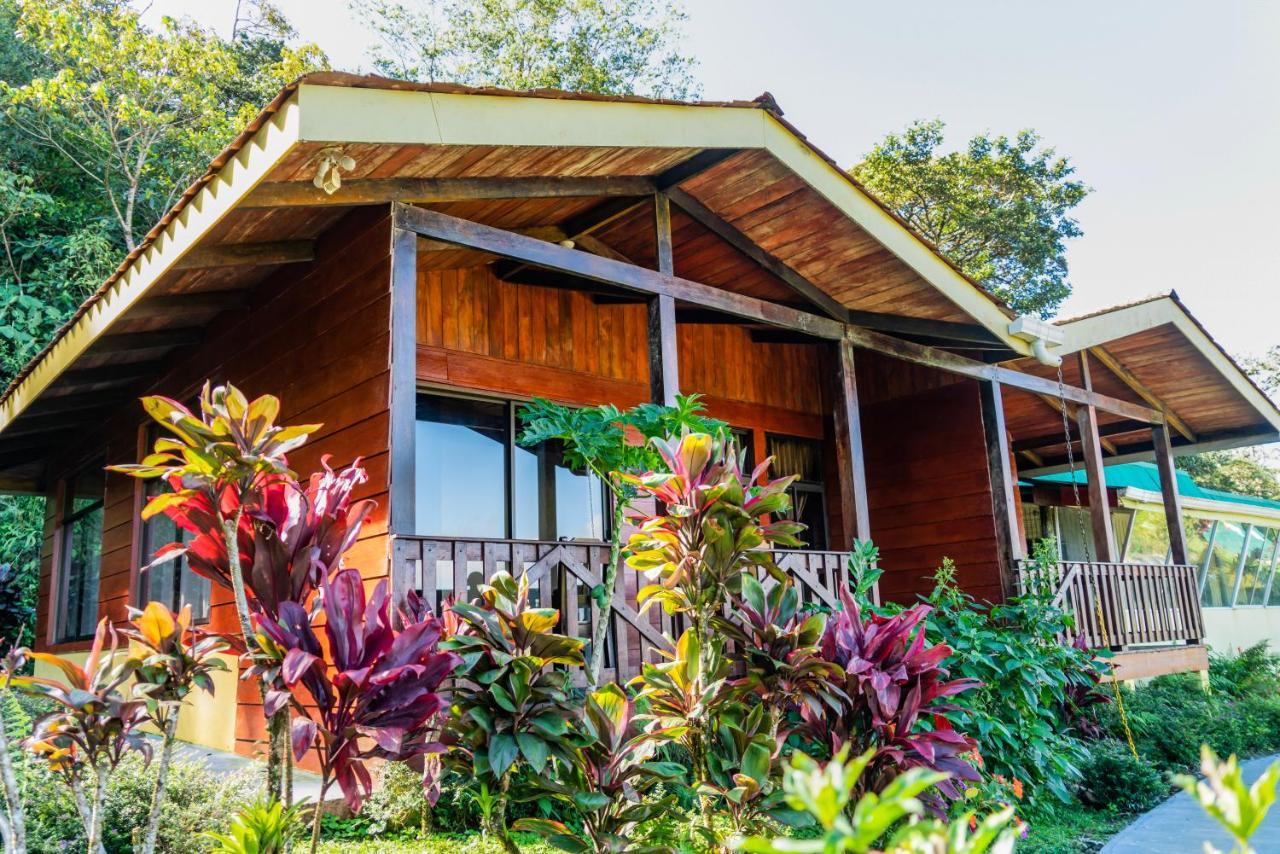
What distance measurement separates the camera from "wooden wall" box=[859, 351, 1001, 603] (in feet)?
31.1

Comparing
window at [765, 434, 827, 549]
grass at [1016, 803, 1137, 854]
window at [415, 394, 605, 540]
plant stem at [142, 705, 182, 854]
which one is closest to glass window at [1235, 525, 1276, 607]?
window at [765, 434, 827, 549]

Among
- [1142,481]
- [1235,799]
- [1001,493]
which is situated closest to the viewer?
[1235,799]

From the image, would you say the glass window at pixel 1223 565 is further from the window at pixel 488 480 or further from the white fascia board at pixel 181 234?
the white fascia board at pixel 181 234

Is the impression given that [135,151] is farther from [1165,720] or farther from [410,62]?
[1165,720]

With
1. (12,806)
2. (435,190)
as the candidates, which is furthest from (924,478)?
(12,806)

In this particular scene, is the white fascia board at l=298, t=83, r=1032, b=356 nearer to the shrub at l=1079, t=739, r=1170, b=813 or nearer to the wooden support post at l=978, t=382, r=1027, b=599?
the wooden support post at l=978, t=382, r=1027, b=599

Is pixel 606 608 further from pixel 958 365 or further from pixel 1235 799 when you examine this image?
pixel 958 365

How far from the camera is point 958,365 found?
8578 mm

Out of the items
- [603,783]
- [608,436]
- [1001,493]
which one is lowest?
[603,783]

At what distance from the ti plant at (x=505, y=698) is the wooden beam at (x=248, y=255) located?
301cm

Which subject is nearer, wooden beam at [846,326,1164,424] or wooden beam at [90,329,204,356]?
wooden beam at [90,329,204,356]

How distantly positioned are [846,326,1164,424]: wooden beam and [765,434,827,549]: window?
181cm

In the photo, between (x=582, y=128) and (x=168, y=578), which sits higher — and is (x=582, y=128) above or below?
above

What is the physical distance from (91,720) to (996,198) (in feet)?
75.4
